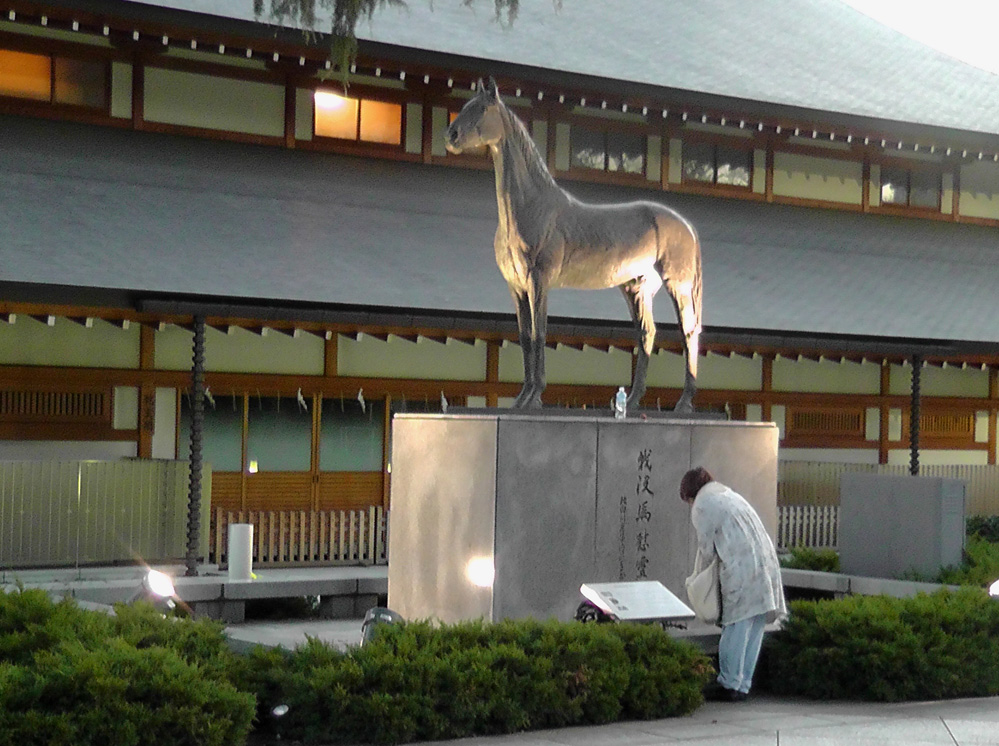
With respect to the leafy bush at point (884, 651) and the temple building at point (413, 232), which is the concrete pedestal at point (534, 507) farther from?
the temple building at point (413, 232)

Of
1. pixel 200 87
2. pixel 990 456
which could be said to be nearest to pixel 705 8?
pixel 990 456

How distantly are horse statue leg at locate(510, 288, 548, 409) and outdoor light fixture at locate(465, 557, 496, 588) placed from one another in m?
1.27

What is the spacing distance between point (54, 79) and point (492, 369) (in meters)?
7.08

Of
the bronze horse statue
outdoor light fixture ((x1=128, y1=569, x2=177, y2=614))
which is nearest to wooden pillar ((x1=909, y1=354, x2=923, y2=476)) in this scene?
the bronze horse statue

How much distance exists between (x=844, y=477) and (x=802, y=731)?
818 centimetres

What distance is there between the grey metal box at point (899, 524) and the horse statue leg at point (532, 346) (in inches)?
251

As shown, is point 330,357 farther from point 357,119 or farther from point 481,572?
point 481,572

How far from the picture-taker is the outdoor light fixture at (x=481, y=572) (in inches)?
403

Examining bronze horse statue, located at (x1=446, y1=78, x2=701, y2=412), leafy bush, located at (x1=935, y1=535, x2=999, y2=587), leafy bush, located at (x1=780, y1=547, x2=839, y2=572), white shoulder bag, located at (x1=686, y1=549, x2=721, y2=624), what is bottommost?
leafy bush, located at (x1=780, y1=547, x2=839, y2=572)

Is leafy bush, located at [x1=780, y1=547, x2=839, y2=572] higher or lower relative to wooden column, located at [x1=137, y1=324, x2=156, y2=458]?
lower

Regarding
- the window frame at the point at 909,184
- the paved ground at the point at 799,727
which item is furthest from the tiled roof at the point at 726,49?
the paved ground at the point at 799,727

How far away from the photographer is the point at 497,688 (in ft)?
28.2

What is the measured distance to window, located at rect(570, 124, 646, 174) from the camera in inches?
882

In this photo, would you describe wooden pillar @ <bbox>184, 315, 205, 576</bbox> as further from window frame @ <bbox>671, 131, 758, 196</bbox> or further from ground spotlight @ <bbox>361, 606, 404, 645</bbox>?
window frame @ <bbox>671, 131, 758, 196</bbox>
